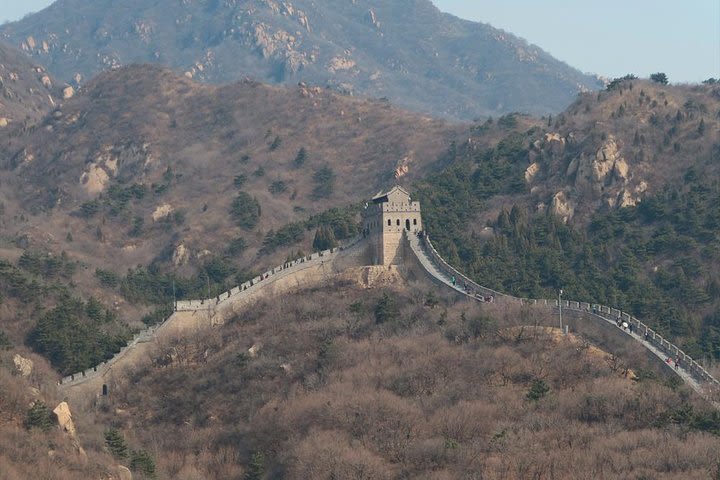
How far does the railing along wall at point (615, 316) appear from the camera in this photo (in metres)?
81.0

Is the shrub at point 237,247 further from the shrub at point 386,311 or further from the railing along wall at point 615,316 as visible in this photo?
the shrub at point 386,311

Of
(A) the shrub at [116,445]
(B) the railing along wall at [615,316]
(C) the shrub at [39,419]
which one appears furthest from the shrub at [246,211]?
(C) the shrub at [39,419]

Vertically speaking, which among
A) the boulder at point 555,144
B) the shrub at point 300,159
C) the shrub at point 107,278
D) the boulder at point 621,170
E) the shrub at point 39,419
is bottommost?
the shrub at point 107,278

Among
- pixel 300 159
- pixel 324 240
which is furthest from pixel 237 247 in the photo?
pixel 300 159

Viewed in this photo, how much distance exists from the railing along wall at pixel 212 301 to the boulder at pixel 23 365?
7.85 ft

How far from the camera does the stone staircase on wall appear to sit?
262 feet

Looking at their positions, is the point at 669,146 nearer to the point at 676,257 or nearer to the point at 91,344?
the point at 676,257

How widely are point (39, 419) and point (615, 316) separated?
38530mm

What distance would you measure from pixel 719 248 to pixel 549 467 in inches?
2192

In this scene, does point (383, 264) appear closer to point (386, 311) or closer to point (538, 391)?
point (386, 311)

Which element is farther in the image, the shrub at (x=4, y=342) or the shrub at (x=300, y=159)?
the shrub at (x=300, y=159)

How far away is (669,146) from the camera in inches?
5492

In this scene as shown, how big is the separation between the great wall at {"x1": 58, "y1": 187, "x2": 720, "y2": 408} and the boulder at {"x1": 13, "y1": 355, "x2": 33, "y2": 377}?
8.09 feet

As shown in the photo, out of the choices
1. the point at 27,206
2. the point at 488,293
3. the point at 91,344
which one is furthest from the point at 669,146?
the point at 27,206
